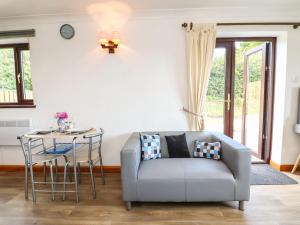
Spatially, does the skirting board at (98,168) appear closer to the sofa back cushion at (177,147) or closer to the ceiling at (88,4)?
the sofa back cushion at (177,147)

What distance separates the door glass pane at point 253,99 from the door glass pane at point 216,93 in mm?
525

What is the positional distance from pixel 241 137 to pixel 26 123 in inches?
147

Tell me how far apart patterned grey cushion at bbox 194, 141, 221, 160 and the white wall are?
60 cm

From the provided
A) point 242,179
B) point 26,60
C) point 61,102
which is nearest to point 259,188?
point 242,179

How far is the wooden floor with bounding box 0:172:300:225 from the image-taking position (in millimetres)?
2014

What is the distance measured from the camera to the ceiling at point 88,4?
8.89ft

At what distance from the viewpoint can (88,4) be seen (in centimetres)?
278

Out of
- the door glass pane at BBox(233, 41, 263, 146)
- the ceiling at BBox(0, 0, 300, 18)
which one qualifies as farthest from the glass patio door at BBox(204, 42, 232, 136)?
the ceiling at BBox(0, 0, 300, 18)

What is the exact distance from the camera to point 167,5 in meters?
2.85

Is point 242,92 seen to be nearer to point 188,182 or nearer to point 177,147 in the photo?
point 177,147

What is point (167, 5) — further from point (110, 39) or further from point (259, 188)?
point (259, 188)

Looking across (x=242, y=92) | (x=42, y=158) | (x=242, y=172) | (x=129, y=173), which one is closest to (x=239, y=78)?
(x=242, y=92)

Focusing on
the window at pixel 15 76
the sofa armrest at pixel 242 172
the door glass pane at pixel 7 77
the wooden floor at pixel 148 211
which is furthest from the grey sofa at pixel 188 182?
the door glass pane at pixel 7 77

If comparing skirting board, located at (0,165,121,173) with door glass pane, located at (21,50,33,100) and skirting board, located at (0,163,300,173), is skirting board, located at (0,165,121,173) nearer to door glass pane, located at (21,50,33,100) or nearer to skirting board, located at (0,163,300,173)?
skirting board, located at (0,163,300,173)
